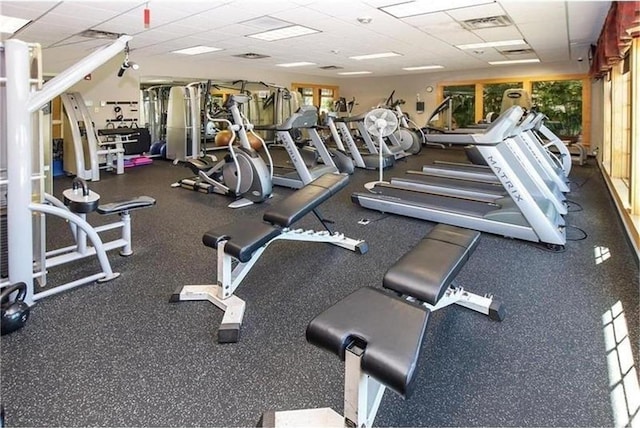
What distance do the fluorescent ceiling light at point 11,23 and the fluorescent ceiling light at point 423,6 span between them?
4570 mm

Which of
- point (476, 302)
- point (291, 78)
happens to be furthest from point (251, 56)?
point (476, 302)

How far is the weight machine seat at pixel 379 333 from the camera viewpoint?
1240 millimetres

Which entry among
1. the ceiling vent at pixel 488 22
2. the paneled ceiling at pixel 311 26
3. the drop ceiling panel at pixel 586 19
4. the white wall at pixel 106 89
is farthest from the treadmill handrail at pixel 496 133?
the white wall at pixel 106 89

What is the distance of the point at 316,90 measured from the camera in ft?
45.6

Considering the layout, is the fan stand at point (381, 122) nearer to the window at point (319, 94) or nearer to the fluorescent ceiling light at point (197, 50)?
the fluorescent ceiling light at point (197, 50)

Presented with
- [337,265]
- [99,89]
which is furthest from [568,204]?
[99,89]

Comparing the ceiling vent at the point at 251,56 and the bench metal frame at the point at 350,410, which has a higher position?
Answer: the ceiling vent at the point at 251,56

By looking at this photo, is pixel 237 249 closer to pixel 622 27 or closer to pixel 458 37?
pixel 622 27

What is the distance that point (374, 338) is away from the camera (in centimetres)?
136

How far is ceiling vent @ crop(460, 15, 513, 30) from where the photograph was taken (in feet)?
17.1

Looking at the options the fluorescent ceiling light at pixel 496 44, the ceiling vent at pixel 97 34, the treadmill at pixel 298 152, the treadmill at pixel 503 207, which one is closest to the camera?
the treadmill at pixel 503 207

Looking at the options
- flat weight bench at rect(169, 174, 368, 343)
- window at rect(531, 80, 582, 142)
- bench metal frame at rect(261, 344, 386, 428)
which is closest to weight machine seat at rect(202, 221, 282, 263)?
flat weight bench at rect(169, 174, 368, 343)

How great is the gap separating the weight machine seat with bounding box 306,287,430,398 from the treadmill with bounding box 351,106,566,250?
2.49 metres

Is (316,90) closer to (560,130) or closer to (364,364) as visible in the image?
(560,130)
